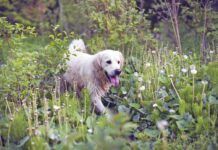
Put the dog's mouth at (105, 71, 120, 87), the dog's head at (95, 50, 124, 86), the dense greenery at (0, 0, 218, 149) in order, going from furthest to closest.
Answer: the dog's mouth at (105, 71, 120, 87) < the dog's head at (95, 50, 124, 86) < the dense greenery at (0, 0, 218, 149)

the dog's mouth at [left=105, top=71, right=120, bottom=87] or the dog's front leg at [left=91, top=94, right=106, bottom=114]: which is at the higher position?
the dog's mouth at [left=105, top=71, right=120, bottom=87]

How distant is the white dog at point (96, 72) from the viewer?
23.7 feet

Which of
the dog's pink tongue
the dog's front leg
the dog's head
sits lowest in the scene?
the dog's front leg

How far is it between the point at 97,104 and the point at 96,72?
0.42 metres

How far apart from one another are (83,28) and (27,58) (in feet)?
22.3

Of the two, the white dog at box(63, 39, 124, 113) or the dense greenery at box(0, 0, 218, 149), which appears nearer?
the dense greenery at box(0, 0, 218, 149)

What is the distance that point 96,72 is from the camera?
743 cm

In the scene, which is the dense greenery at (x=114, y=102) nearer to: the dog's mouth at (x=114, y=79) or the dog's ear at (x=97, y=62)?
the dog's mouth at (x=114, y=79)

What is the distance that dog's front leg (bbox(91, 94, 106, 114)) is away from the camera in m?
7.30

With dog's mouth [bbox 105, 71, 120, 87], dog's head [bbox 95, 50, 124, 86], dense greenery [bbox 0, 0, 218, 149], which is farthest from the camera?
dog's mouth [bbox 105, 71, 120, 87]

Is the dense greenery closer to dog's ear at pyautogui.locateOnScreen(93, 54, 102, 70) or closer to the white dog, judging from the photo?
the white dog

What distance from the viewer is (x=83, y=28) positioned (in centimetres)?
1343

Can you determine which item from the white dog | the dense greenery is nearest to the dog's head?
the white dog

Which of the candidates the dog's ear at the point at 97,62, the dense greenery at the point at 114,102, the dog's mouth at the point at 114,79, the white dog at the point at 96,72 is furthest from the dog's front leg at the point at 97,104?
the dog's ear at the point at 97,62
